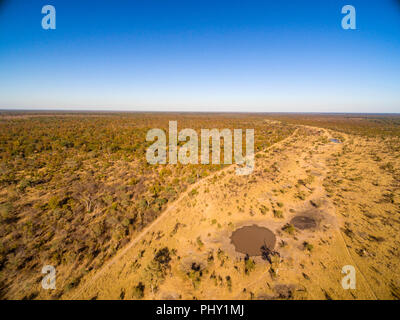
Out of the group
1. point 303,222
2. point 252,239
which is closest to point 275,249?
point 252,239

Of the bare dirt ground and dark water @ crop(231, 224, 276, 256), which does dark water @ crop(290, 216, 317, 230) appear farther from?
dark water @ crop(231, 224, 276, 256)

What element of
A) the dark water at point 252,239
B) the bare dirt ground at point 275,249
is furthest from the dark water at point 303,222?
the dark water at point 252,239

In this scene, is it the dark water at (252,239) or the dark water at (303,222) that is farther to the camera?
the dark water at (303,222)

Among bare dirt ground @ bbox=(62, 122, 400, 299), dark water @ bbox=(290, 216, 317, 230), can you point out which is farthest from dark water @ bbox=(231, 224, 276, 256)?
dark water @ bbox=(290, 216, 317, 230)

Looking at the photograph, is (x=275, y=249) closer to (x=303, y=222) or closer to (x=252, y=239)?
(x=252, y=239)

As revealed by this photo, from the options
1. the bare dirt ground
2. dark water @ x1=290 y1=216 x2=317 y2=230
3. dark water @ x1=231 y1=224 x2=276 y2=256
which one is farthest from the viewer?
dark water @ x1=290 y1=216 x2=317 y2=230

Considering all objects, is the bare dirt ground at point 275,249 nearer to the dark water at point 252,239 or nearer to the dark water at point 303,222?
the dark water at point 303,222
